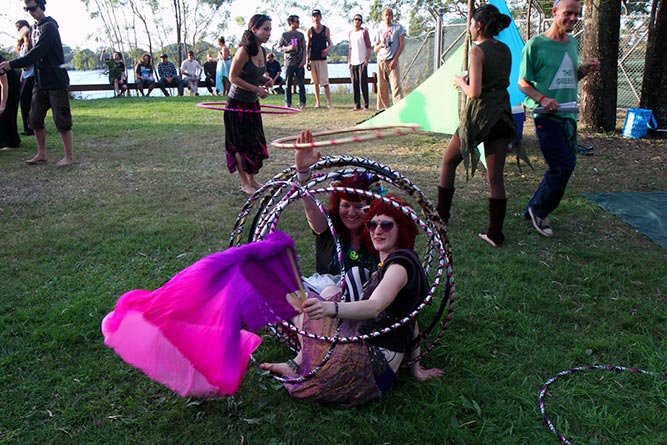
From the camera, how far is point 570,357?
9.60 feet

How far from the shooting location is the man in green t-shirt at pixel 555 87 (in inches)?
169

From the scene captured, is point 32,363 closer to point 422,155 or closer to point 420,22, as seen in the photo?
point 422,155

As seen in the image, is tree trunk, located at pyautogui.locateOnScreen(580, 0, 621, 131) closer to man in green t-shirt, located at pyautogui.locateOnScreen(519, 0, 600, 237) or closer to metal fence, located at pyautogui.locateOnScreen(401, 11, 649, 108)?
metal fence, located at pyautogui.locateOnScreen(401, 11, 649, 108)

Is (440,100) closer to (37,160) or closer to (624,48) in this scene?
(37,160)

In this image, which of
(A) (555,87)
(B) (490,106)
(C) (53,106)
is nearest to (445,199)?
(B) (490,106)

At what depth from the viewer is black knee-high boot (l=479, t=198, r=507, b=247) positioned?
14.2 feet

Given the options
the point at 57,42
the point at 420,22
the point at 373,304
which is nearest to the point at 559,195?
the point at 373,304

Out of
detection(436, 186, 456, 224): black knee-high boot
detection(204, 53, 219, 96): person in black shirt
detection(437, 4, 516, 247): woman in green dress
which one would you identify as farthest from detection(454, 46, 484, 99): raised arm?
detection(204, 53, 219, 96): person in black shirt

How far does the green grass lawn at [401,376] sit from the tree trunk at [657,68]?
2511mm

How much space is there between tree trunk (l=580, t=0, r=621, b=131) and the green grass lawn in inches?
86.5

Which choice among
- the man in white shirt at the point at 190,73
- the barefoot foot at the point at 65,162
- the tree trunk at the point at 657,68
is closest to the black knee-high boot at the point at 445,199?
the barefoot foot at the point at 65,162

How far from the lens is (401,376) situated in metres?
2.79

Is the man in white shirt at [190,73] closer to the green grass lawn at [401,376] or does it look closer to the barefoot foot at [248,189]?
the green grass lawn at [401,376]

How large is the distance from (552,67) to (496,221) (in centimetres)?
131
